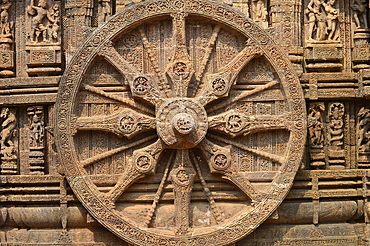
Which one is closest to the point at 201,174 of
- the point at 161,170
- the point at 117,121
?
the point at 161,170

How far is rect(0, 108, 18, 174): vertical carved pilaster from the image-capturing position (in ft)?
37.7

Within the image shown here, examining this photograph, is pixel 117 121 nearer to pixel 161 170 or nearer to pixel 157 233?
pixel 161 170

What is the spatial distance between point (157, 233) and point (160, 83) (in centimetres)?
245

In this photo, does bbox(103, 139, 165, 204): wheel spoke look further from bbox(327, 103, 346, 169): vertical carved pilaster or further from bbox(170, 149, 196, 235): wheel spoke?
bbox(327, 103, 346, 169): vertical carved pilaster

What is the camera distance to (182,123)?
10773 mm

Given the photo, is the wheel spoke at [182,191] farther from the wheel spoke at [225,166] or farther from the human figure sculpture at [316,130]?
Result: the human figure sculpture at [316,130]

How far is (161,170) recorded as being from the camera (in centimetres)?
1134

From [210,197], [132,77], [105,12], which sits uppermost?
[105,12]

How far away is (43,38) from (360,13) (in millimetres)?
5486

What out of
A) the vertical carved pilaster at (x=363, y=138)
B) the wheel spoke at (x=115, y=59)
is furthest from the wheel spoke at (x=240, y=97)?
the vertical carved pilaster at (x=363, y=138)

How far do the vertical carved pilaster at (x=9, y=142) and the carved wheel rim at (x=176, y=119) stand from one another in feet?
3.39

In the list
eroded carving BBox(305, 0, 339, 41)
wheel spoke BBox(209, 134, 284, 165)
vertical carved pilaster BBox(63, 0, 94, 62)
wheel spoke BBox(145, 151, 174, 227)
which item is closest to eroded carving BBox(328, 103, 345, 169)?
Answer: wheel spoke BBox(209, 134, 284, 165)

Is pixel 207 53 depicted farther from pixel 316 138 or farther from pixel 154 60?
pixel 316 138

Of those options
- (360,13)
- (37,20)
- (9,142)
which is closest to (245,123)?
(360,13)
